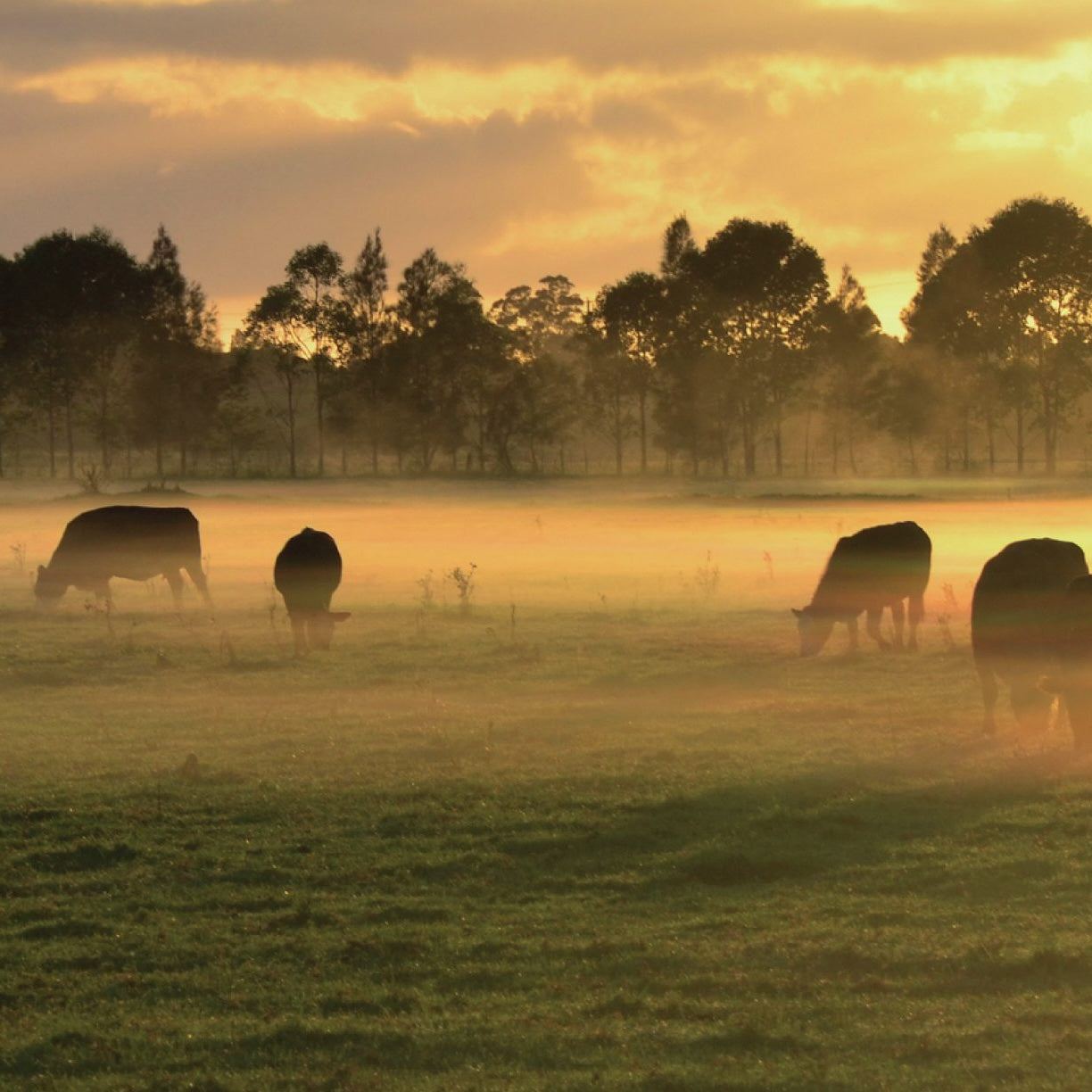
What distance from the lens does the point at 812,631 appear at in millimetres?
20219

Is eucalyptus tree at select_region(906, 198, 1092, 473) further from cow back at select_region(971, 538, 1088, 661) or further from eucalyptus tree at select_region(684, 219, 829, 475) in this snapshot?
cow back at select_region(971, 538, 1088, 661)

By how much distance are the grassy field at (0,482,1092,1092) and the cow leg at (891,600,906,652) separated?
401mm

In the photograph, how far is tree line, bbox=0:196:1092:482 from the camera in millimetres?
87812

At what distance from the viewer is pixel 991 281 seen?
8862 centimetres

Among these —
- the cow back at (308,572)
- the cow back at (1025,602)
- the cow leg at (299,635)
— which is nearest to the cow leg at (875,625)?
the cow back at (1025,602)

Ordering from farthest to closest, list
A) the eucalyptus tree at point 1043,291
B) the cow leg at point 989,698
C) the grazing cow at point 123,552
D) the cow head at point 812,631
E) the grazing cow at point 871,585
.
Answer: the eucalyptus tree at point 1043,291
the grazing cow at point 123,552
the grazing cow at point 871,585
the cow head at point 812,631
the cow leg at point 989,698

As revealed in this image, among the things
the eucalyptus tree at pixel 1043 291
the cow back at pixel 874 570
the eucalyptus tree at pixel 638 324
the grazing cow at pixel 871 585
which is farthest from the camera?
the eucalyptus tree at pixel 638 324

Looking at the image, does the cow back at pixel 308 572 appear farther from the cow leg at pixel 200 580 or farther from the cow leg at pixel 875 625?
the cow leg at pixel 875 625

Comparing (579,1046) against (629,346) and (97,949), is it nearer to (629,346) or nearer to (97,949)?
(97,949)

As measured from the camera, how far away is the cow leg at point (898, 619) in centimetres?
2088

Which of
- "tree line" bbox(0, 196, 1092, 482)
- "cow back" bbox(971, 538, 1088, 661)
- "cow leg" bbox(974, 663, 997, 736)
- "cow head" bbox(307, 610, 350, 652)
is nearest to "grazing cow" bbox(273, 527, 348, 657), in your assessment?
"cow head" bbox(307, 610, 350, 652)

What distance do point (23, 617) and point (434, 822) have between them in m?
Result: 15.3

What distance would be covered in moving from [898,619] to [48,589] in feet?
46.1

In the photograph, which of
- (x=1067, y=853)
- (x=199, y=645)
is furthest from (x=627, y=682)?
(x=1067, y=853)
